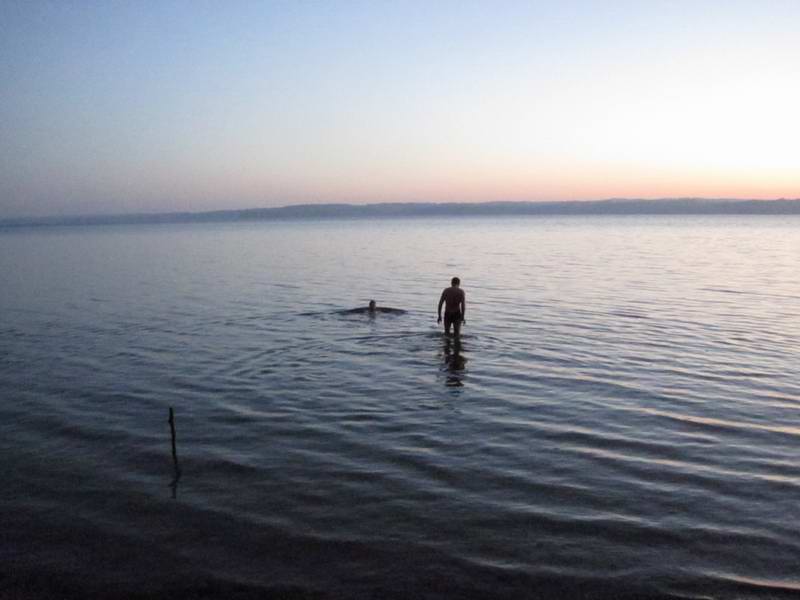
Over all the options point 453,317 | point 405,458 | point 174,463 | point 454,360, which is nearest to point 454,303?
point 453,317

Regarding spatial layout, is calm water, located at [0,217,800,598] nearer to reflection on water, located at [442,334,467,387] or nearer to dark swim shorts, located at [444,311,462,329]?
reflection on water, located at [442,334,467,387]

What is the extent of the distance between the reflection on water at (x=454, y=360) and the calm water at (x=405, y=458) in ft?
0.42

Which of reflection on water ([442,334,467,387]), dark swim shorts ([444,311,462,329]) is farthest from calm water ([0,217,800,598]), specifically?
dark swim shorts ([444,311,462,329])

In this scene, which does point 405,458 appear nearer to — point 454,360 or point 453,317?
point 454,360

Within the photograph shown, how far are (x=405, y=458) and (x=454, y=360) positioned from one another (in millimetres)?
8469

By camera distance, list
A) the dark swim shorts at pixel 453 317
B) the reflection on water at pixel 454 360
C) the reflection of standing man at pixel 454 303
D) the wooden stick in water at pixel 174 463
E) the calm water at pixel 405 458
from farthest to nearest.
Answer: the dark swim shorts at pixel 453 317
the reflection of standing man at pixel 454 303
the reflection on water at pixel 454 360
the wooden stick in water at pixel 174 463
the calm water at pixel 405 458

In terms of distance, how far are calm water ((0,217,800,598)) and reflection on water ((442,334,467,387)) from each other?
13 centimetres

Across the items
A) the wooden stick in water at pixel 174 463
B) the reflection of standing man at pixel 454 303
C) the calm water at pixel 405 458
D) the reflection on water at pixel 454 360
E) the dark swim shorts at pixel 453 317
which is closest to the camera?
the calm water at pixel 405 458

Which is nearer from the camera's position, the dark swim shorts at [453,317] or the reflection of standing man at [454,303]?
the reflection of standing man at [454,303]

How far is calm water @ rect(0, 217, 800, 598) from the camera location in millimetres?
8578

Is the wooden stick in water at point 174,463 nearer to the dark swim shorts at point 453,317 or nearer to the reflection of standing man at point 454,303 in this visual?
the reflection of standing man at point 454,303

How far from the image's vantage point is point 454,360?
67.6 ft

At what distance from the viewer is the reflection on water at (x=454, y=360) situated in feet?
59.2

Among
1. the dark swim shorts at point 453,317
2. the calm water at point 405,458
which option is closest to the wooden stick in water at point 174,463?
the calm water at point 405,458
